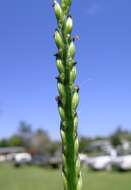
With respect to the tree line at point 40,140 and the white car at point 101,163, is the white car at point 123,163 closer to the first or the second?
the white car at point 101,163

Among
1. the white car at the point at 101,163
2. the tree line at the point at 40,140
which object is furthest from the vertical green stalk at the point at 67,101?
the tree line at the point at 40,140

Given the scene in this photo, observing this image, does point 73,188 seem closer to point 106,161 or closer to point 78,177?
point 78,177

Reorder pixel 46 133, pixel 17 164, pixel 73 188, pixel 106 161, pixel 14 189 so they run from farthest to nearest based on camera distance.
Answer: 1. pixel 46 133
2. pixel 17 164
3. pixel 106 161
4. pixel 14 189
5. pixel 73 188

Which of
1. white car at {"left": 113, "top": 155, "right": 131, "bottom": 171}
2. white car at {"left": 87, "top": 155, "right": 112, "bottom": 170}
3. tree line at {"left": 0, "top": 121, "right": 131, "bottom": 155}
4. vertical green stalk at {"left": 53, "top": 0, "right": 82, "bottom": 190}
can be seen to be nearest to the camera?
vertical green stalk at {"left": 53, "top": 0, "right": 82, "bottom": 190}

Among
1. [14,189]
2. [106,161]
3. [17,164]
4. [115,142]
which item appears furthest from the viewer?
[115,142]

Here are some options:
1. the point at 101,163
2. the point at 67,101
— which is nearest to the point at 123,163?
the point at 101,163

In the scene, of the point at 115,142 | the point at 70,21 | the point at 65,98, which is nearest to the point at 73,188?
the point at 65,98

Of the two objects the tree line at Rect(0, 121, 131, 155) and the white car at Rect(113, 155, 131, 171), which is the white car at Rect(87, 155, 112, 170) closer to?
the white car at Rect(113, 155, 131, 171)

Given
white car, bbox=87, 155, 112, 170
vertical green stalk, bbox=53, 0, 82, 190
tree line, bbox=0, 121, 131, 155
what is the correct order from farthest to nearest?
tree line, bbox=0, 121, 131, 155 < white car, bbox=87, 155, 112, 170 < vertical green stalk, bbox=53, 0, 82, 190

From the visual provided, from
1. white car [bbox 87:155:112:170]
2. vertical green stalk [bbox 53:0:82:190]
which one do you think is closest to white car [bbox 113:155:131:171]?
white car [bbox 87:155:112:170]
